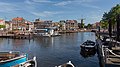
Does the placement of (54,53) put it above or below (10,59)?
below

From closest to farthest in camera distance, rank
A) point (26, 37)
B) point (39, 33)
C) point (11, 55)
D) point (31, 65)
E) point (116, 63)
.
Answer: point (116, 63) < point (31, 65) < point (11, 55) < point (26, 37) < point (39, 33)

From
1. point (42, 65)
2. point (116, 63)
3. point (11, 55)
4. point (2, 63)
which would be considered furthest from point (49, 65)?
point (116, 63)

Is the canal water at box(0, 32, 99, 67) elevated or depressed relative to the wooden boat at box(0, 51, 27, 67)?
depressed

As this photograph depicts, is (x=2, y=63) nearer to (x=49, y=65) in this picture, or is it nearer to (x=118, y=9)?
(x=49, y=65)

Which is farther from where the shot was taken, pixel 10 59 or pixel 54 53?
pixel 54 53

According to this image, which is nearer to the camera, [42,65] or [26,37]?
[42,65]

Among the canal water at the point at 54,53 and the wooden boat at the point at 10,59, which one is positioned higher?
the wooden boat at the point at 10,59

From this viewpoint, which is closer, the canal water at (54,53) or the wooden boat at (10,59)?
the wooden boat at (10,59)

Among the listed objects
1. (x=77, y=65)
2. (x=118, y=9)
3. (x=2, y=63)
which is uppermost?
(x=118, y=9)

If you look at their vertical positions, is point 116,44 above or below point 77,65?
above

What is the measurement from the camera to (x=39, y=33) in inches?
4970

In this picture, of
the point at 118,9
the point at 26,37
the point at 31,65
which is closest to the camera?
the point at 31,65

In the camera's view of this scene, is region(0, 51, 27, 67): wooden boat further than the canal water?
No

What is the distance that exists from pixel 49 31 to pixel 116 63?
112 meters
